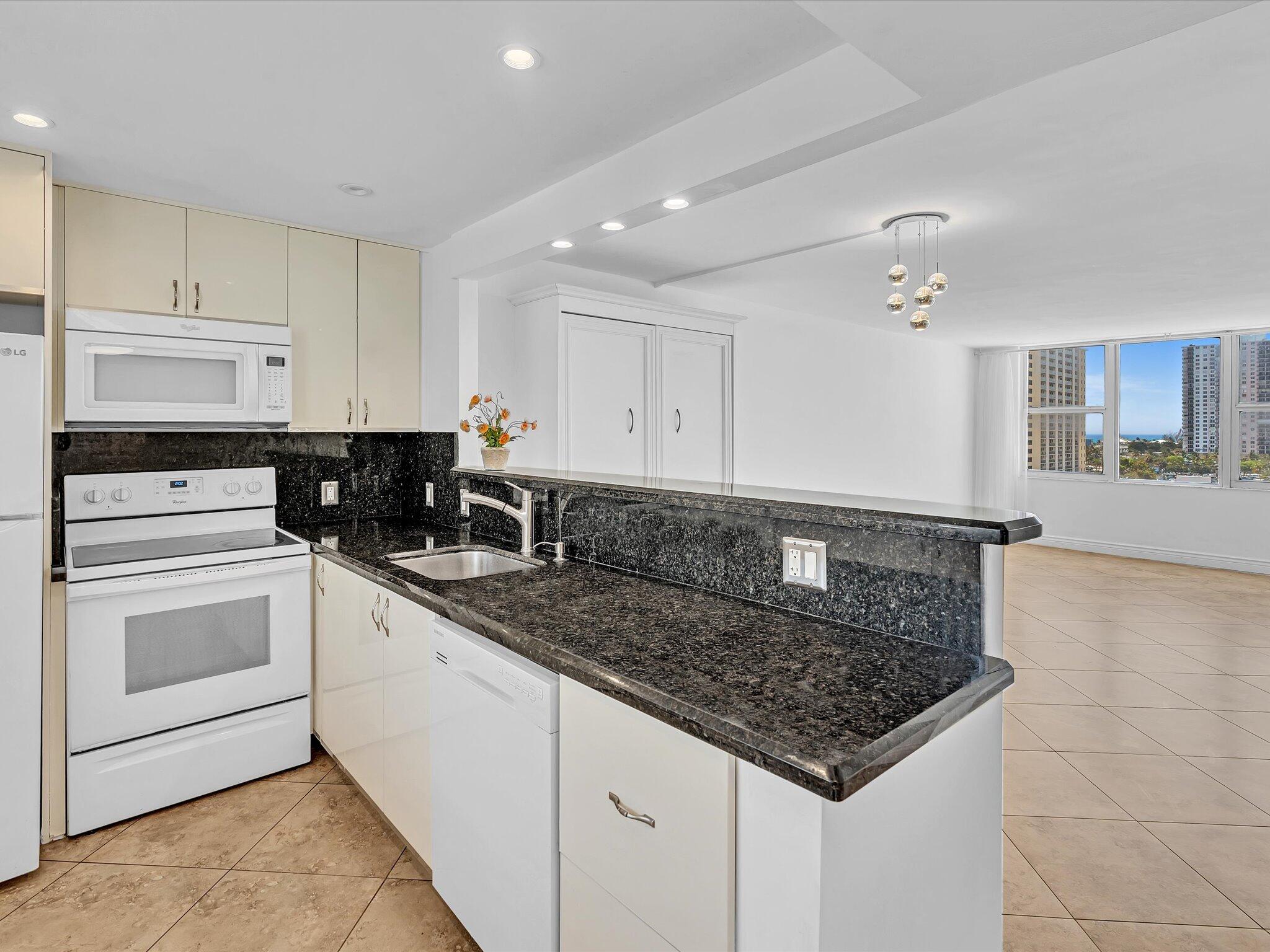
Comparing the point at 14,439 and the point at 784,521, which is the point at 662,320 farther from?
the point at 14,439

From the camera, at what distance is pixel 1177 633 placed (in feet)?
15.1

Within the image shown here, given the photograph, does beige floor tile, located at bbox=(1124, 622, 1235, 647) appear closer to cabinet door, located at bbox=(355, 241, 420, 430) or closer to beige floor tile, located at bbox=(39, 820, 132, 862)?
cabinet door, located at bbox=(355, 241, 420, 430)

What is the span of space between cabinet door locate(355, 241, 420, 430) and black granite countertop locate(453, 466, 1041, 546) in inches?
54.9

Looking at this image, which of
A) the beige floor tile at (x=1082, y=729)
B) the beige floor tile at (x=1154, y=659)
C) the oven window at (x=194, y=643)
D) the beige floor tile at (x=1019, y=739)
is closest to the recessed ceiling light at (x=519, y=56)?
the oven window at (x=194, y=643)

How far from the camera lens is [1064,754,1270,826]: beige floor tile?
96.5 inches

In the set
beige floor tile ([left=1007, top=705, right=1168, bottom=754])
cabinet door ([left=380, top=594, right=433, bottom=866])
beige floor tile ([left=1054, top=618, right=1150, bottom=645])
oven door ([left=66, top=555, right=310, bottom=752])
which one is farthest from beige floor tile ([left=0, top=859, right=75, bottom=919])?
beige floor tile ([left=1054, top=618, right=1150, bottom=645])

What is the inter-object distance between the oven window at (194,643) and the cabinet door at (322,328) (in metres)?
0.85

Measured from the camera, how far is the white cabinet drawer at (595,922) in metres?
1.23

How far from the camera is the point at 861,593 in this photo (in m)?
1.57

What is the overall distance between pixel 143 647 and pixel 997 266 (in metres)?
4.66

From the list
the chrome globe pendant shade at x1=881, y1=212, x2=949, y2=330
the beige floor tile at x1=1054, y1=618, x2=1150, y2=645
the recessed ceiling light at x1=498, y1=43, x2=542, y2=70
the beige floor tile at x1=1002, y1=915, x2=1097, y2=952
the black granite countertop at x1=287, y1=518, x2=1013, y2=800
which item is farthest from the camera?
the beige floor tile at x1=1054, y1=618, x2=1150, y2=645

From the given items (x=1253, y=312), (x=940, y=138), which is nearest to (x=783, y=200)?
(x=940, y=138)

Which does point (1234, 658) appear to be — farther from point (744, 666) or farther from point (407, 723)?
point (407, 723)

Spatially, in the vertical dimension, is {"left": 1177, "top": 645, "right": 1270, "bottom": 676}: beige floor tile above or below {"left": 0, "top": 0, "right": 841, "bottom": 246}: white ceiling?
below
